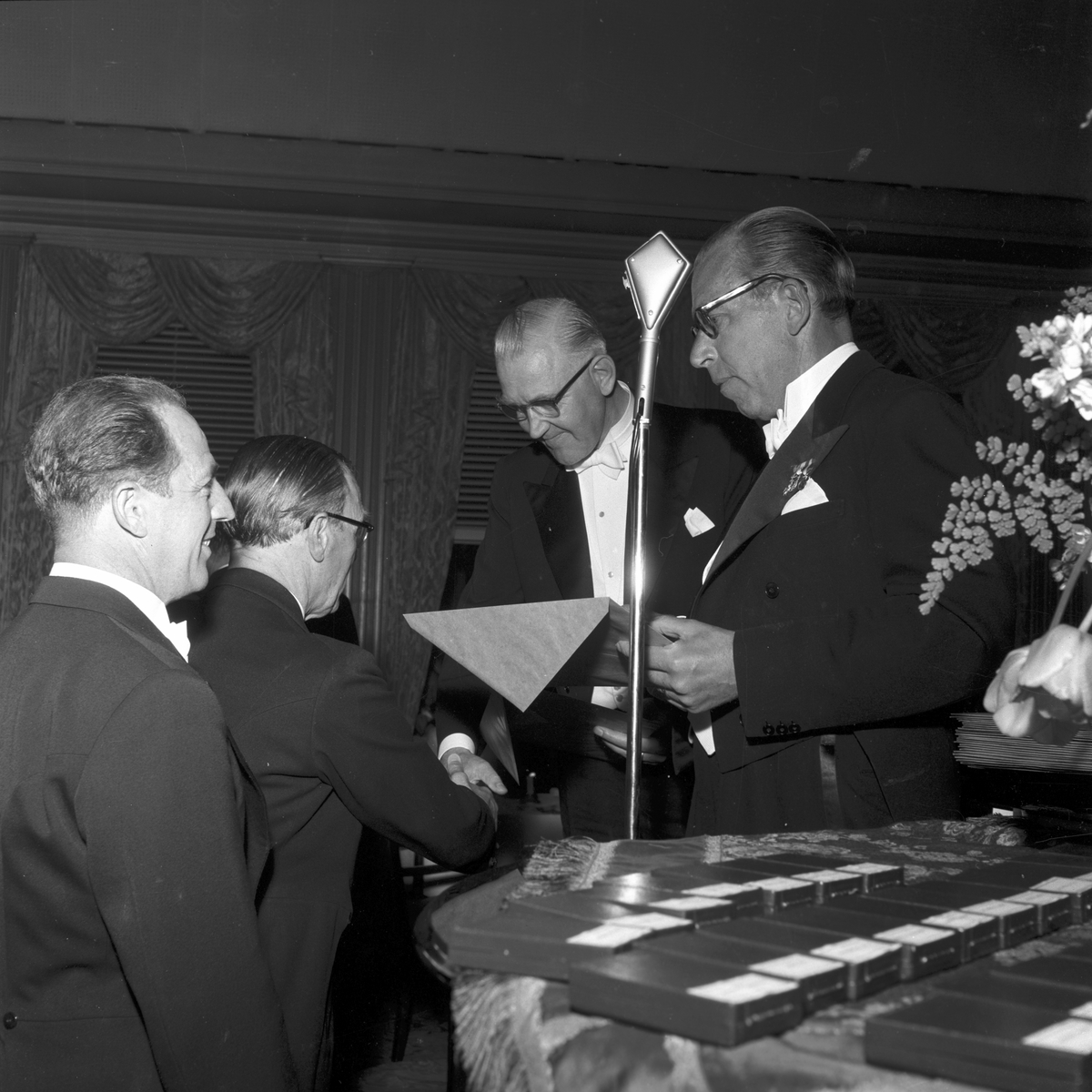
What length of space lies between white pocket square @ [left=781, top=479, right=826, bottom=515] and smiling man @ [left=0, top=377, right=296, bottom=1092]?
909 millimetres

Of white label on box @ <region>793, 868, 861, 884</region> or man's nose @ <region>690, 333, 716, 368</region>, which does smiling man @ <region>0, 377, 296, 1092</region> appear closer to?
white label on box @ <region>793, 868, 861, 884</region>

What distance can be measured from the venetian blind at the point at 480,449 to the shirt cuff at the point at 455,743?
3.78m

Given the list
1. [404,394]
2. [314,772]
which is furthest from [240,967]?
[404,394]

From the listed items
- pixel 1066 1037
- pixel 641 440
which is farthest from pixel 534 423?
pixel 1066 1037

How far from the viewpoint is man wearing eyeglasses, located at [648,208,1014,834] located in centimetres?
160

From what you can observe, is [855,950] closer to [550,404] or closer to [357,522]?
[357,522]

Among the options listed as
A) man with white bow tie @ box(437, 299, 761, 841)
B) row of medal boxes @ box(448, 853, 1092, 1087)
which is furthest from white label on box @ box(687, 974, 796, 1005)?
man with white bow tie @ box(437, 299, 761, 841)

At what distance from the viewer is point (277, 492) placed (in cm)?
202

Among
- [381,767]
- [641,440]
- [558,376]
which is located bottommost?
[381,767]

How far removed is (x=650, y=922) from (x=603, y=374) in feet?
6.34

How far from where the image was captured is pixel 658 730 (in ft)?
7.52

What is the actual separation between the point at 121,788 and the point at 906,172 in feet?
18.5

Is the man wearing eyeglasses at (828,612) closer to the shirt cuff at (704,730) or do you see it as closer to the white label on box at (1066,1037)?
the shirt cuff at (704,730)

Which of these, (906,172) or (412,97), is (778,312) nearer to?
(412,97)
